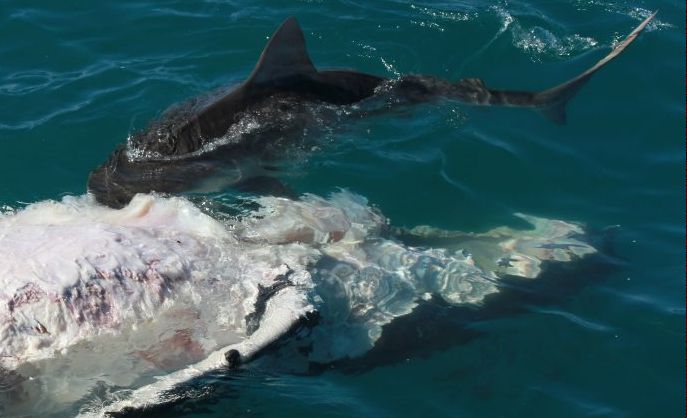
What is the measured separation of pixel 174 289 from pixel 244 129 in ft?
9.70

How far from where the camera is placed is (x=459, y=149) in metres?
A: 9.13

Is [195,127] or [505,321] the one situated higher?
[195,127]

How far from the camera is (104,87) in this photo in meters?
10.1

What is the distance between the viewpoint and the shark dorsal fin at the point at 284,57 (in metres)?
7.57

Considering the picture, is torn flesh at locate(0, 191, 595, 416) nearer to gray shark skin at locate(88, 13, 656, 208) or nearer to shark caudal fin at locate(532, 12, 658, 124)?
gray shark skin at locate(88, 13, 656, 208)

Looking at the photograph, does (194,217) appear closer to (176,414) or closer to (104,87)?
(176,414)

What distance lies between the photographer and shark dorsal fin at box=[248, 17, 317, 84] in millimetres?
7570

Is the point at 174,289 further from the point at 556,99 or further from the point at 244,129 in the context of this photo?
the point at 556,99

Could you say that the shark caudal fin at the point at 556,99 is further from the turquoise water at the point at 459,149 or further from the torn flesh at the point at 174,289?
the torn flesh at the point at 174,289

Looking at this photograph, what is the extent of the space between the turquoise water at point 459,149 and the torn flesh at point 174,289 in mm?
294

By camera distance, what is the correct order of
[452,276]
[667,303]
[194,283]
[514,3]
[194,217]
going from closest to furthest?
[194,283] < [194,217] < [452,276] < [667,303] < [514,3]

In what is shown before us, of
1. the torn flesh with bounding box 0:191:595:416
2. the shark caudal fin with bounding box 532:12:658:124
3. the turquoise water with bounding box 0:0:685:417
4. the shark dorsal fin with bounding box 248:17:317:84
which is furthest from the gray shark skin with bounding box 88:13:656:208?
the shark caudal fin with bounding box 532:12:658:124

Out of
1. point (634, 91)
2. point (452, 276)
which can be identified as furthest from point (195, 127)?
point (634, 91)

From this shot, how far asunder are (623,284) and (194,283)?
4030mm
